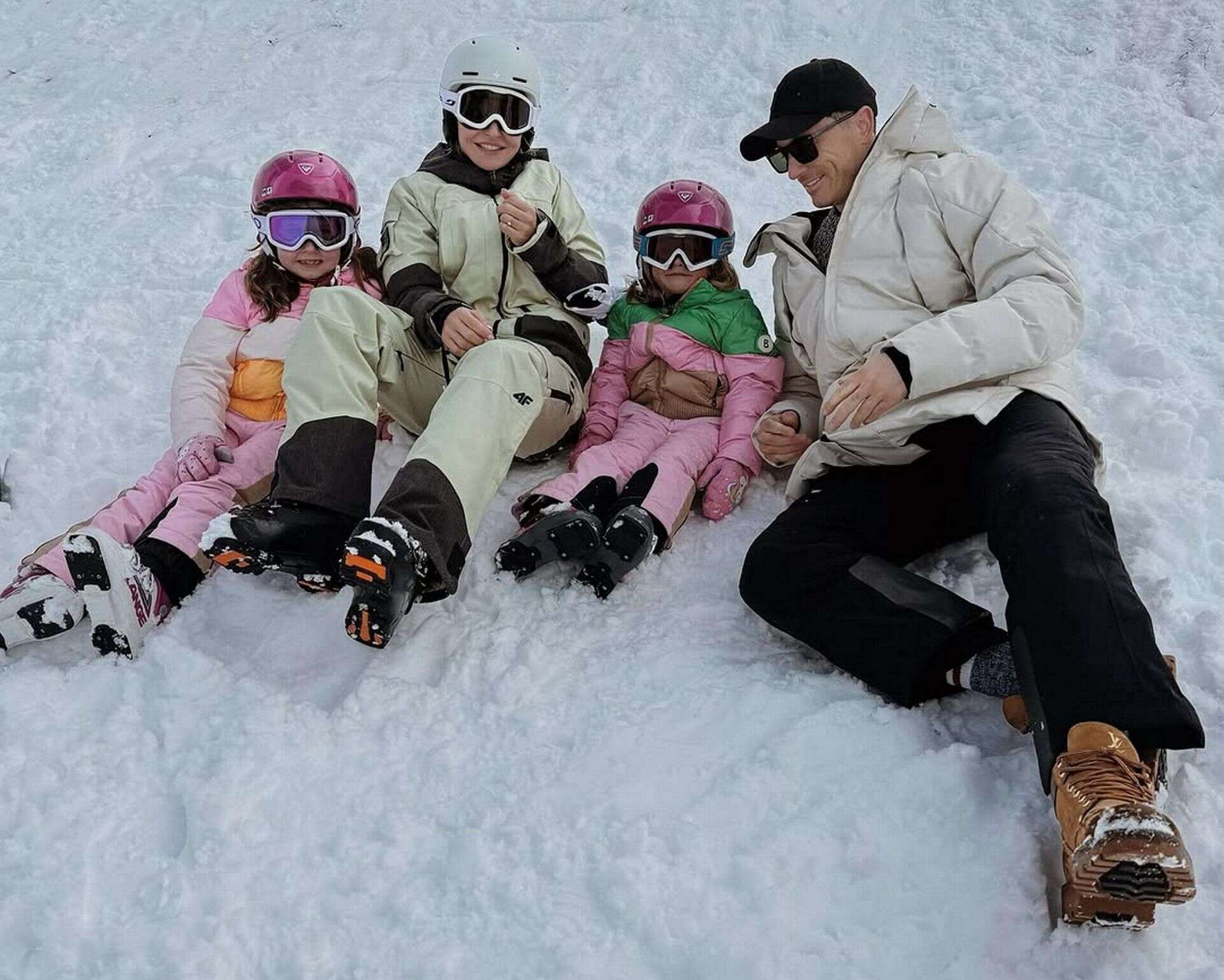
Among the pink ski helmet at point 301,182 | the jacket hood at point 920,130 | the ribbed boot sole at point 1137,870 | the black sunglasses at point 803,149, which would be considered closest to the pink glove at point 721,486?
the black sunglasses at point 803,149

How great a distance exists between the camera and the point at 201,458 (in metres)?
3.36

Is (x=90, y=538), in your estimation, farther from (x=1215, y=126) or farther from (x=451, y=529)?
(x=1215, y=126)

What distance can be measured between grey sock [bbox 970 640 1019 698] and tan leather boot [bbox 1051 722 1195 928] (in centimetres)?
46

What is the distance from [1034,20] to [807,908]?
22.6 feet

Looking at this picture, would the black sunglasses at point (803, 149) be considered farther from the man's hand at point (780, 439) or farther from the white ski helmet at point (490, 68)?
the white ski helmet at point (490, 68)

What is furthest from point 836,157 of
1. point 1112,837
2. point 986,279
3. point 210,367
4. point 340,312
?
point 210,367

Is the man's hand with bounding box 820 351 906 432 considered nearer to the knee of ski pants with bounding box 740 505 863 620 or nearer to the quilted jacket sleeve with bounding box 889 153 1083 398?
the quilted jacket sleeve with bounding box 889 153 1083 398

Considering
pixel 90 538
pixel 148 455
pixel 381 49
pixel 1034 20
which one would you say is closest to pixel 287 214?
pixel 148 455

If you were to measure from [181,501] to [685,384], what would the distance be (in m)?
1.81

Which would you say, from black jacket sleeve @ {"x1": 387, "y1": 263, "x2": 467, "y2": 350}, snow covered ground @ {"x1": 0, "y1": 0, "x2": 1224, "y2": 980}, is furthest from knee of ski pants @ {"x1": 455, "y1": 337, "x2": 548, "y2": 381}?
snow covered ground @ {"x1": 0, "y1": 0, "x2": 1224, "y2": 980}

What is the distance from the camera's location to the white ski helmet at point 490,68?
367cm

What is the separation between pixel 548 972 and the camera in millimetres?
2027

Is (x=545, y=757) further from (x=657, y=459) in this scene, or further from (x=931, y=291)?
(x=931, y=291)

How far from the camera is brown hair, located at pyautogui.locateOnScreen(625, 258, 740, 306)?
3.87 metres
